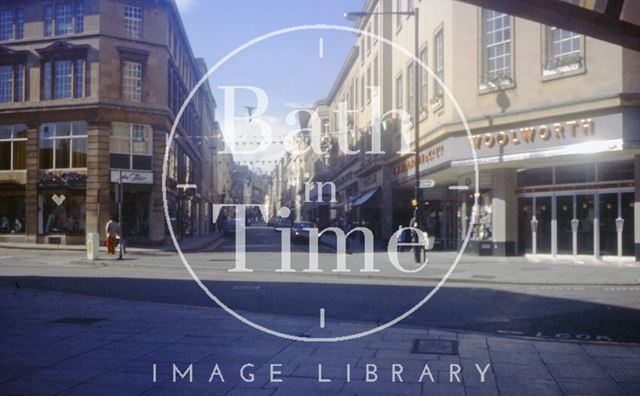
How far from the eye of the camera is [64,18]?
3697cm

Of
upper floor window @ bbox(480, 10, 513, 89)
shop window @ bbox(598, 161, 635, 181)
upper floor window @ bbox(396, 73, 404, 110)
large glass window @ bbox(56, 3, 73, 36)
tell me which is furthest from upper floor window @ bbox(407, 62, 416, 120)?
large glass window @ bbox(56, 3, 73, 36)

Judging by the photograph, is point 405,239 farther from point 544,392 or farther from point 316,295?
point 544,392

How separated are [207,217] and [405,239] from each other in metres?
39.8

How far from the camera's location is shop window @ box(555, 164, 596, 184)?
75.6 feet

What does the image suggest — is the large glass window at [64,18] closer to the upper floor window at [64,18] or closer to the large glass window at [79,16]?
the upper floor window at [64,18]

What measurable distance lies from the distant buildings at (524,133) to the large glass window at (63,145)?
17818 millimetres

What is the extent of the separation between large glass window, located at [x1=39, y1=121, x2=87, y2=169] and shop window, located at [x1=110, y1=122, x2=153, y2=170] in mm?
1682

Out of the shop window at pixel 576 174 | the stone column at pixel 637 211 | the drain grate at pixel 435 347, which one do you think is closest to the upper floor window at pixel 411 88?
the shop window at pixel 576 174

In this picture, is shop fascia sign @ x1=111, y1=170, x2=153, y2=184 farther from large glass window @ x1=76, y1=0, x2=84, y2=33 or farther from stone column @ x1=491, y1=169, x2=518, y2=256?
stone column @ x1=491, y1=169, x2=518, y2=256

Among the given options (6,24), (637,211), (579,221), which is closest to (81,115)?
(6,24)

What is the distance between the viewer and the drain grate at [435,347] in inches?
307

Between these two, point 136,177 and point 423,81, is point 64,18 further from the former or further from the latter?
point 423,81

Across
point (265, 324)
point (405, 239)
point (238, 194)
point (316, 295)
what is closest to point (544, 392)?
point (265, 324)

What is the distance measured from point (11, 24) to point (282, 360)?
37314mm
